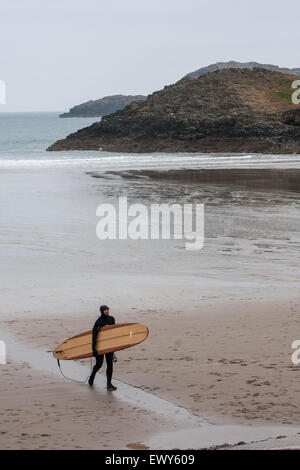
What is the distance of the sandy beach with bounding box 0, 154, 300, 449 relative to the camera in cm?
934

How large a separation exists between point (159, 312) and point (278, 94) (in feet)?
241

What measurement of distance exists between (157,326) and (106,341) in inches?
113

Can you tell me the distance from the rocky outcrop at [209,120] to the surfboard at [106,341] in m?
58.5

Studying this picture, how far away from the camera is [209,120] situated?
7688 cm

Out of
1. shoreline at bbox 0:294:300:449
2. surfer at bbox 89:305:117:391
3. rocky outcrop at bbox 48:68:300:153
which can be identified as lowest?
shoreline at bbox 0:294:300:449

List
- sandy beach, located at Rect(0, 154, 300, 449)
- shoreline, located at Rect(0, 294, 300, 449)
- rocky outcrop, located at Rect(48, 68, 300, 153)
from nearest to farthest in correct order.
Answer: shoreline, located at Rect(0, 294, 300, 449)
sandy beach, located at Rect(0, 154, 300, 449)
rocky outcrop, located at Rect(48, 68, 300, 153)

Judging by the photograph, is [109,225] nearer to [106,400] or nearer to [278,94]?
[106,400]

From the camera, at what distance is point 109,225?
84.3 ft

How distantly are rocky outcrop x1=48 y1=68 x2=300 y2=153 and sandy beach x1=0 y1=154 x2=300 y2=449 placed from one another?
45.6 metres

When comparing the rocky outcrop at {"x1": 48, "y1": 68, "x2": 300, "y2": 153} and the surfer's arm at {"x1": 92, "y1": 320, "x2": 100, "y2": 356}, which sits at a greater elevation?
the rocky outcrop at {"x1": 48, "y1": 68, "x2": 300, "y2": 153}

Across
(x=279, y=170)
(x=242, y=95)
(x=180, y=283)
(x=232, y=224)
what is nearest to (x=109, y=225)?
(x=232, y=224)

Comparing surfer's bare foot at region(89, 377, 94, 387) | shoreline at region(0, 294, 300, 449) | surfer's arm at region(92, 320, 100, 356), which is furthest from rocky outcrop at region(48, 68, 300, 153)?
surfer's bare foot at region(89, 377, 94, 387)

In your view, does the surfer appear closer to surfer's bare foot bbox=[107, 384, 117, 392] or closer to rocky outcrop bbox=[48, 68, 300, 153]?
surfer's bare foot bbox=[107, 384, 117, 392]

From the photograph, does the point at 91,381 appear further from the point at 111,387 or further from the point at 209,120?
the point at 209,120
